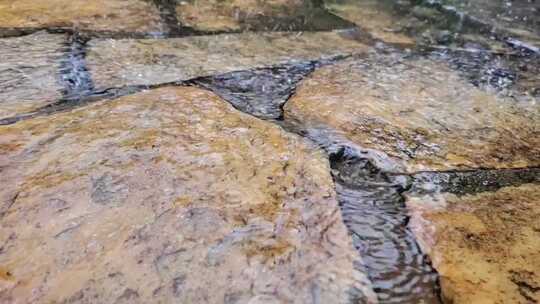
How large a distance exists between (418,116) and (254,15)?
3.98 ft

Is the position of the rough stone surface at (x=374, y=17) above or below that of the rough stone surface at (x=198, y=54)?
above

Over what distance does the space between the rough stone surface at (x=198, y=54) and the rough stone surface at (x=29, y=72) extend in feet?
0.42

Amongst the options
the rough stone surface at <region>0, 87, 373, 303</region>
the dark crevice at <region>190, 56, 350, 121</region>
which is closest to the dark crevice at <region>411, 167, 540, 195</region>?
the rough stone surface at <region>0, 87, 373, 303</region>

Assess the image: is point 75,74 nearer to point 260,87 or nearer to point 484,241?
point 260,87

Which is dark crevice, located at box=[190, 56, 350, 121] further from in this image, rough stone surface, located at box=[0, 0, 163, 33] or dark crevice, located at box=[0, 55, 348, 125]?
rough stone surface, located at box=[0, 0, 163, 33]

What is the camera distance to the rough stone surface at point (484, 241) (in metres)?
0.77

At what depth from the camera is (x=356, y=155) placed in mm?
1135

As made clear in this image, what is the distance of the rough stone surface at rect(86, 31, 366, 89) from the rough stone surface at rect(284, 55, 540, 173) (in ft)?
0.70

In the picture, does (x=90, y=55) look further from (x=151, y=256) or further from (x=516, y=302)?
(x=516, y=302)

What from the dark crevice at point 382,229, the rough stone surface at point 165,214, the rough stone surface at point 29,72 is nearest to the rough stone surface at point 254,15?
the rough stone surface at point 29,72

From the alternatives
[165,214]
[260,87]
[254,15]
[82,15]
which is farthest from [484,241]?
[82,15]

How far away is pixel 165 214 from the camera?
850mm

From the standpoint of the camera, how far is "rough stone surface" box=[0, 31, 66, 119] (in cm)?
122

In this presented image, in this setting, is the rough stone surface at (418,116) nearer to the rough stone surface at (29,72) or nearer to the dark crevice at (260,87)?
the dark crevice at (260,87)
